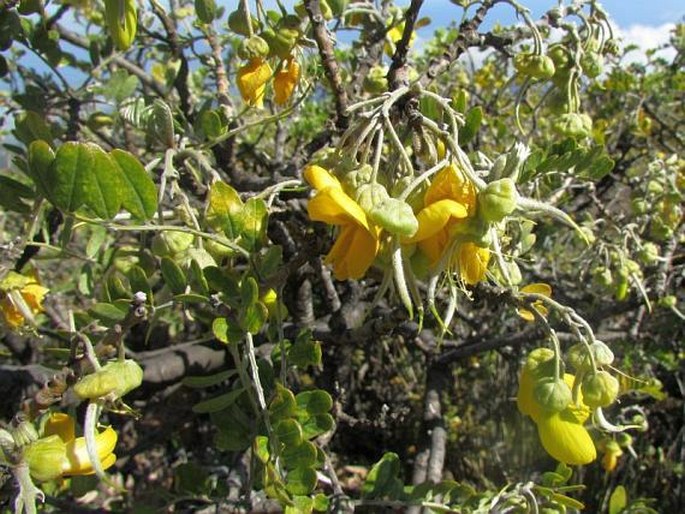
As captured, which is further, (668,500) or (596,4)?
(668,500)

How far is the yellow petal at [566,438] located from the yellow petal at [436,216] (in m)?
0.30

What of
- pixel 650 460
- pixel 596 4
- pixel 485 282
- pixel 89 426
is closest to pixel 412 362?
pixel 650 460

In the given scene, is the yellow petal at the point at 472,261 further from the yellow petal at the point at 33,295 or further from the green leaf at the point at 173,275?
the yellow petal at the point at 33,295

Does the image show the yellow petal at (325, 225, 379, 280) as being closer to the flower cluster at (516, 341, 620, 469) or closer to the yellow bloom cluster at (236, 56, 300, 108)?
the flower cluster at (516, 341, 620, 469)

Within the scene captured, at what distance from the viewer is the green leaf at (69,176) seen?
2.50ft

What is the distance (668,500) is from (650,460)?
19 cm

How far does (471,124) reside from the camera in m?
0.99

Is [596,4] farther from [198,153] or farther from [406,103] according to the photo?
[198,153]

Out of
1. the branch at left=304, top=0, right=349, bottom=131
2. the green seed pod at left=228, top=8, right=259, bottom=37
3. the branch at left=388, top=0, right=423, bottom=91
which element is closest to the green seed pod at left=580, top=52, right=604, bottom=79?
the branch at left=388, top=0, right=423, bottom=91

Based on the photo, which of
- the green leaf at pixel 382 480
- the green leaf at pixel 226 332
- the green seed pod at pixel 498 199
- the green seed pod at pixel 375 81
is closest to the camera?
the green seed pod at pixel 498 199

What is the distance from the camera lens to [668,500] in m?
2.96

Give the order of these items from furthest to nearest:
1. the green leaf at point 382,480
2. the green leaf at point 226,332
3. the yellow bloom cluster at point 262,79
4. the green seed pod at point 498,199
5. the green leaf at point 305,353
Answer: the green leaf at point 382,480 → the yellow bloom cluster at point 262,79 → the green leaf at point 305,353 → the green leaf at point 226,332 → the green seed pod at point 498,199

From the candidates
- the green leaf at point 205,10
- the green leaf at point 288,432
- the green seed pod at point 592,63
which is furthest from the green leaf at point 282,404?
the green seed pod at point 592,63

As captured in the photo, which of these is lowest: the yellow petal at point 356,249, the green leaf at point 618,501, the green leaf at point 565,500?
the green leaf at point 618,501
